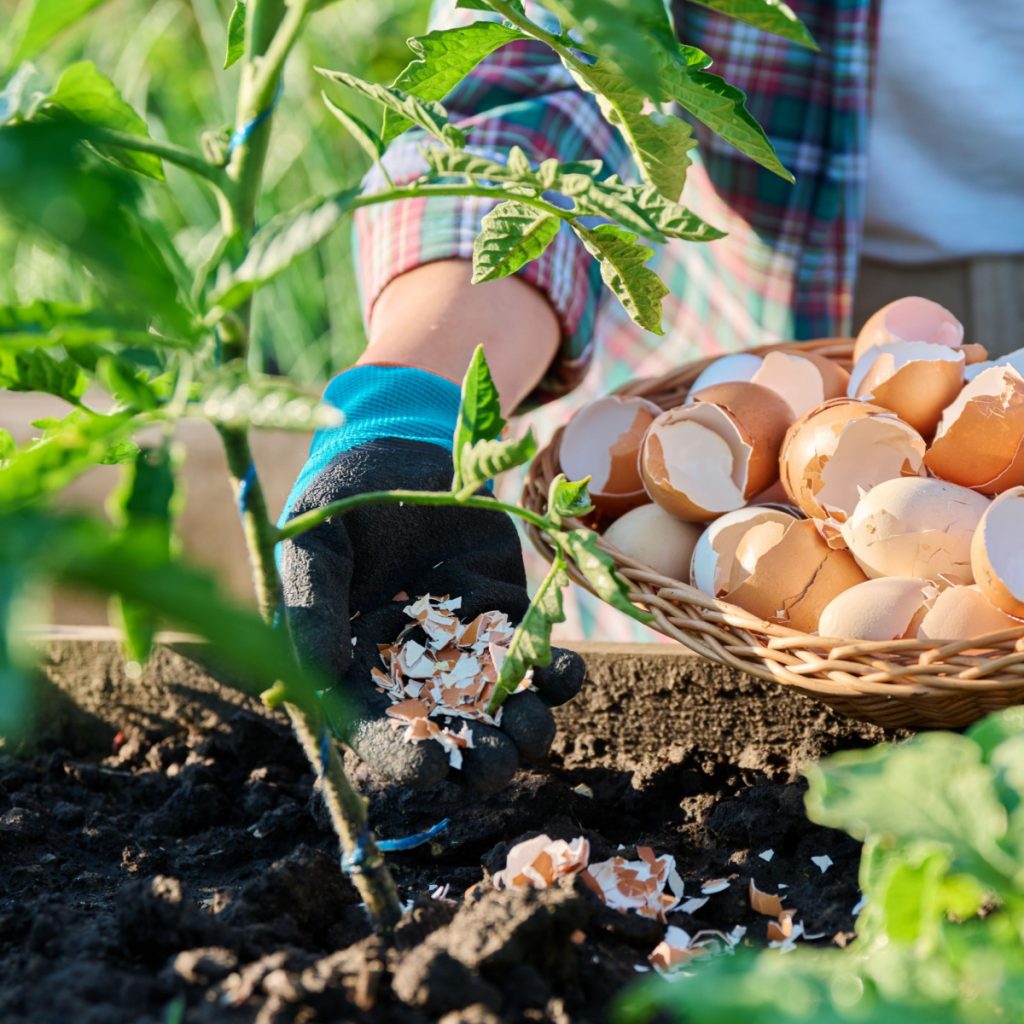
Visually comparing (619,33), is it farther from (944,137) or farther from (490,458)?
(944,137)

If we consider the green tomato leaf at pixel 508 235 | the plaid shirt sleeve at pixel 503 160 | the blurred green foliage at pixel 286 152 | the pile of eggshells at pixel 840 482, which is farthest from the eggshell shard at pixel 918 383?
the blurred green foliage at pixel 286 152

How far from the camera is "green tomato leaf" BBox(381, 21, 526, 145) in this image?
24.6 inches

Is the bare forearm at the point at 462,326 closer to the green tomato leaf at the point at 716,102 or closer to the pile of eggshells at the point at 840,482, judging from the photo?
the pile of eggshells at the point at 840,482

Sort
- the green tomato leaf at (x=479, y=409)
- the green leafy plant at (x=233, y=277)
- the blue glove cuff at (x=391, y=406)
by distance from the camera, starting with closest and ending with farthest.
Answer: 1. the green leafy plant at (x=233, y=277)
2. the green tomato leaf at (x=479, y=409)
3. the blue glove cuff at (x=391, y=406)

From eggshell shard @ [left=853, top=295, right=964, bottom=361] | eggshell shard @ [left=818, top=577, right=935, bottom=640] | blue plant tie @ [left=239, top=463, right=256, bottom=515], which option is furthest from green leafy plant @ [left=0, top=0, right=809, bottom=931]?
eggshell shard @ [left=853, top=295, right=964, bottom=361]

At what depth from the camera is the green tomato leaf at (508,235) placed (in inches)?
25.8

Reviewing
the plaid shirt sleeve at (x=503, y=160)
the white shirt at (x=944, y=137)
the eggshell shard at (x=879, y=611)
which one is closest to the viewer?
the eggshell shard at (x=879, y=611)

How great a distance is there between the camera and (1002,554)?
857 mm

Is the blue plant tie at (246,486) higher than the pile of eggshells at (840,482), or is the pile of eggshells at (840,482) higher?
the blue plant tie at (246,486)

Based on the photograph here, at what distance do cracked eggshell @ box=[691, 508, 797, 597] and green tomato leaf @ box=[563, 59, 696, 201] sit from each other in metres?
0.41

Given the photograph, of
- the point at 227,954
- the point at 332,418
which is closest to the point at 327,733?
the point at 227,954

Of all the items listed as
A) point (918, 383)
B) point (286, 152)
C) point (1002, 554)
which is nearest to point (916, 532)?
point (1002, 554)

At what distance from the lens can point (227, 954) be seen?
0.61 meters

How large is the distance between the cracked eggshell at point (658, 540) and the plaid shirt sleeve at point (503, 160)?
316 millimetres
